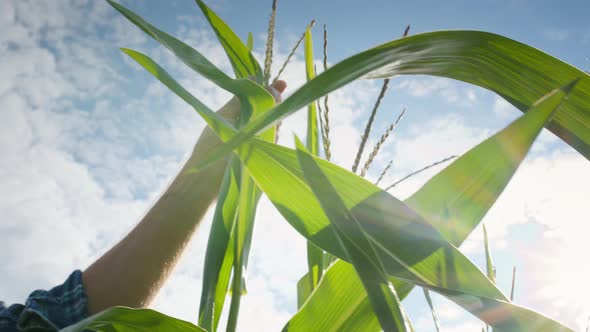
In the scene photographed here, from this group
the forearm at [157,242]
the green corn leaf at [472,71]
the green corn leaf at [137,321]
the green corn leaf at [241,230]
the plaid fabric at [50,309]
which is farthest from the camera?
the forearm at [157,242]

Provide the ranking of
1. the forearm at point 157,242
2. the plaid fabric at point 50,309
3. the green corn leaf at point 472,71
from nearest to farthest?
the green corn leaf at point 472,71 → the plaid fabric at point 50,309 → the forearm at point 157,242

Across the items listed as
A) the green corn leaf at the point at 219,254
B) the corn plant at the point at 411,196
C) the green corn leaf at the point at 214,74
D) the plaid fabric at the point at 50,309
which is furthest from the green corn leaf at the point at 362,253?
the plaid fabric at the point at 50,309

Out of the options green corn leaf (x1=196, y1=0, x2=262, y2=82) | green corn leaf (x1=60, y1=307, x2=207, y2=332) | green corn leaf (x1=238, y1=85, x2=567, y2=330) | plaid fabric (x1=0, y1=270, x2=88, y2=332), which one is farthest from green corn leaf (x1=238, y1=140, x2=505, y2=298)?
plaid fabric (x1=0, y1=270, x2=88, y2=332)

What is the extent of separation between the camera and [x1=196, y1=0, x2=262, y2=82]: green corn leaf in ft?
1.92

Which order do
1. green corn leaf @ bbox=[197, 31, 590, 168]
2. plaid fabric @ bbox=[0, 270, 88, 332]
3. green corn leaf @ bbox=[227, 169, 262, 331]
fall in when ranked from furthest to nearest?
plaid fabric @ bbox=[0, 270, 88, 332], green corn leaf @ bbox=[227, 169, 262, 331], green corn leaf @ bbox=[197, 31, 590, 168]

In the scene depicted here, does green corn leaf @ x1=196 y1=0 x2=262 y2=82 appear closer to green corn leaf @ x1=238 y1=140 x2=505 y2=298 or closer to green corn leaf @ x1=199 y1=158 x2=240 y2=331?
green corn leaf @ x1=199 y1=158 x2=240 y2=331

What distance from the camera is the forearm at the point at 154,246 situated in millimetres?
889

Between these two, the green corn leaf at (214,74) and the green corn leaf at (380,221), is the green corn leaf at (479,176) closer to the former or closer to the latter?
the green corn leaf at (380,221)

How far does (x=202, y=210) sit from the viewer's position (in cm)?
96

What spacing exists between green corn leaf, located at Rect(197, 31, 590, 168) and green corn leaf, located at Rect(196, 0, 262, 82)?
33cm

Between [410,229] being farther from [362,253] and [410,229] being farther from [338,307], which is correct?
[338,307]

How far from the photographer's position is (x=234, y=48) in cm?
61

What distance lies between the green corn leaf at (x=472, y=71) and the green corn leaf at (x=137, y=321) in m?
0.16

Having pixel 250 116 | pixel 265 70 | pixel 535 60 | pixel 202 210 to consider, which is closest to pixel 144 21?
pixel 250 116
